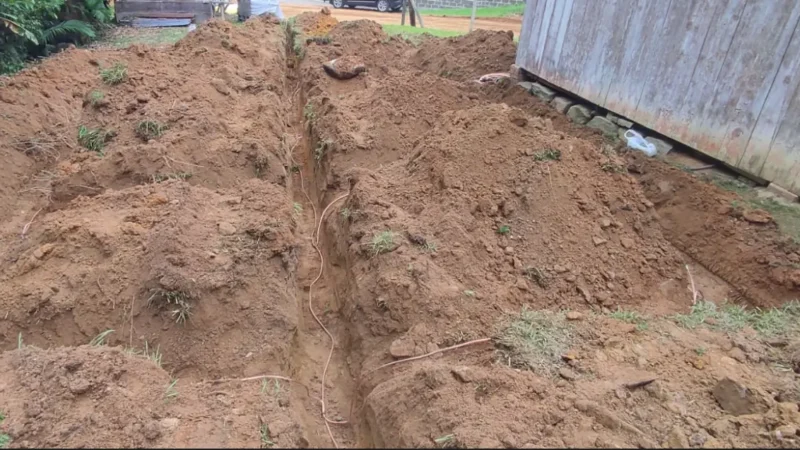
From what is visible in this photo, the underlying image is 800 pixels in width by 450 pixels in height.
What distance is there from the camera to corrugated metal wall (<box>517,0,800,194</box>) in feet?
14.5

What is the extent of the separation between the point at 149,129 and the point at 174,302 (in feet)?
10.0

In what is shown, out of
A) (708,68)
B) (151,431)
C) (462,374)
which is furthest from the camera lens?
(708,68)

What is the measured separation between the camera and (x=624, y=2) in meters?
5.92

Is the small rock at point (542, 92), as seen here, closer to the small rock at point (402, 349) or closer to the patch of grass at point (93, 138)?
the small rock at point (402, 349)

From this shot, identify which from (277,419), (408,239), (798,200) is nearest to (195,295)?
(277,419)

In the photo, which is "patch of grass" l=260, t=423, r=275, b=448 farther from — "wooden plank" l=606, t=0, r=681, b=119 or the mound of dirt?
"wooden plank" l=606, t=0, r=681, b=119

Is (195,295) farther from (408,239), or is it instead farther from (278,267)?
(408,239)

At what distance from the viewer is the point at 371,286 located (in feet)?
12.8

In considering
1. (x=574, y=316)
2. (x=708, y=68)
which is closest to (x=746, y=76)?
(x=708, y=68)

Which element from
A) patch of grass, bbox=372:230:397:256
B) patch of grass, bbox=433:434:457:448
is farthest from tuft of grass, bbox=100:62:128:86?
patch of grass, bbox=433:434:457:448

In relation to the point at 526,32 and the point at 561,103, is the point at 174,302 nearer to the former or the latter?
the point at 561,103

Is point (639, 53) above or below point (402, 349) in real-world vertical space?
above

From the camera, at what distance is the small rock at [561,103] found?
6.89 meters

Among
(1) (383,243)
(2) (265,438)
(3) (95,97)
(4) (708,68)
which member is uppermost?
(4) (708,68)
